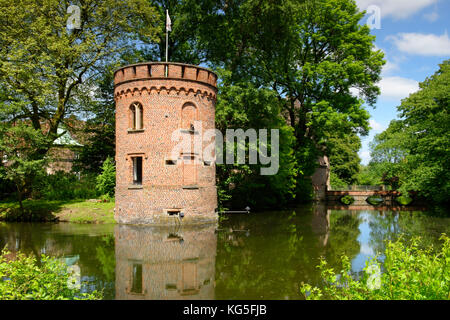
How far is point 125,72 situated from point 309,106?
16187 millimetres

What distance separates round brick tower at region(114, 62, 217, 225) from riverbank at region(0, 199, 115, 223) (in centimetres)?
153

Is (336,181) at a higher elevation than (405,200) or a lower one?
higher

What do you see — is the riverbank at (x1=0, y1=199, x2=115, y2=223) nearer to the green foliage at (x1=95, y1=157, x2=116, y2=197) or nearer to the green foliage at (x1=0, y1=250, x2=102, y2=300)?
the green foliage at (x1=95, y1=157, x2=116, y2=197)

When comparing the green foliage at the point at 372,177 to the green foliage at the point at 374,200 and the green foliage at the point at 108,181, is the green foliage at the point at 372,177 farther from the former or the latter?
the green foliage at the point at 108,181

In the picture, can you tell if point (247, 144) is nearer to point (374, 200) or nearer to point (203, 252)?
point (203, 252)

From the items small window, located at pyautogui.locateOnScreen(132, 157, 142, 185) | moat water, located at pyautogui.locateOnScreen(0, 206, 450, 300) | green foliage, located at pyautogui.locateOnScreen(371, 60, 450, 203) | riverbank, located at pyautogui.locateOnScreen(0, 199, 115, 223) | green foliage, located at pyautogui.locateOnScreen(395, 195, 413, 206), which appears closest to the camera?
moat water, located at pyautogui.locateOnScreen(0, 206, 450, 300)

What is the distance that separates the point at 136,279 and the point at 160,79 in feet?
33.9

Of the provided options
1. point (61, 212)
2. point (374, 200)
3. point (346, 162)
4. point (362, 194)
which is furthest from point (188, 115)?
point (346, 162)

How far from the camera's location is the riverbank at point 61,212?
17.1 m

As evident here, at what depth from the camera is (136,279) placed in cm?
742

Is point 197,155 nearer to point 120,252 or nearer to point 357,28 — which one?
point 120,252

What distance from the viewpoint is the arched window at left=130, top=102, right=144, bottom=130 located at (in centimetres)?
1605

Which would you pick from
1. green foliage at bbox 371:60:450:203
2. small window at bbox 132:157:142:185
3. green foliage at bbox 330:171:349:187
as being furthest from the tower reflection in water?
green foliage at bbox 330:171:349:187
